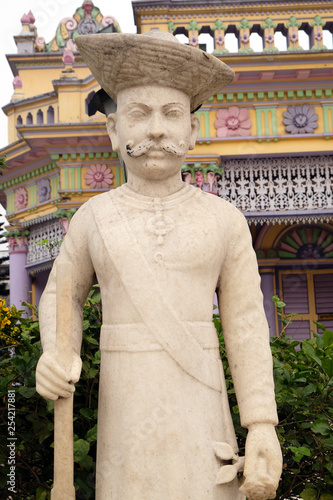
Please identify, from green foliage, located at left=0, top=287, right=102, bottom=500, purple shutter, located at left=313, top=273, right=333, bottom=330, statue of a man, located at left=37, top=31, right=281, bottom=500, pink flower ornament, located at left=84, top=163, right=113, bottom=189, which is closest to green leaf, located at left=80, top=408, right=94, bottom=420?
green foliage, located at left=0, top=287, right=102, bottom=500

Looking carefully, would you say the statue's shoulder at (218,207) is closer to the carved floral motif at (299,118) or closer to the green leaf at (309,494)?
the green leaf at (309,494)

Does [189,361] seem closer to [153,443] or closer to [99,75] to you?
[153,443]

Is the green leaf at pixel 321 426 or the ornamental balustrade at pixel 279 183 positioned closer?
the green leaf at pixel 321 426

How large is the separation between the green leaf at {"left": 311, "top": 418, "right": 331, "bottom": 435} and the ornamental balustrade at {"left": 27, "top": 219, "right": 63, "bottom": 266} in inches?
298

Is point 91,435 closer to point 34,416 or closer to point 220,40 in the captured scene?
point 34,416

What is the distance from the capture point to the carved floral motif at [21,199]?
35.6 ft

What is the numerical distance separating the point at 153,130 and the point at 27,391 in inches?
54.5

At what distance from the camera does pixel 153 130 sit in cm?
214

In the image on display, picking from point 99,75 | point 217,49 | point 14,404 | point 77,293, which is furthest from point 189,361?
point 217,49

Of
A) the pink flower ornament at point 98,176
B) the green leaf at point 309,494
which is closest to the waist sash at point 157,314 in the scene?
the green leaf at point 309,494

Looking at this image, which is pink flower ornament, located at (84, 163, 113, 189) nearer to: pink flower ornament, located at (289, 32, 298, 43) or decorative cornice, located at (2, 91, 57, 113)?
decorative cornice, located at (2, 91, 57, 113)

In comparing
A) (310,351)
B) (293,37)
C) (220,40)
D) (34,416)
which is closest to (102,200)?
(34,416)

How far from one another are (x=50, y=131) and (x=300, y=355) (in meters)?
6.74

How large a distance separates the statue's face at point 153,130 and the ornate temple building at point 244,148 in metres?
5.57
